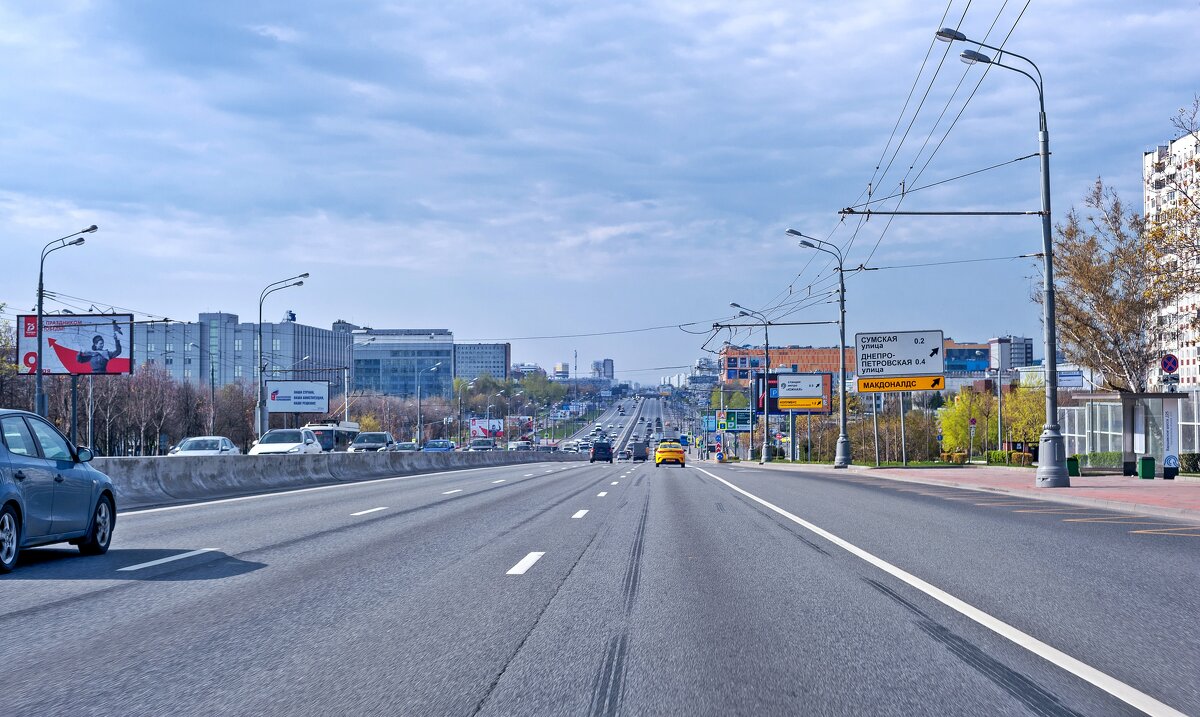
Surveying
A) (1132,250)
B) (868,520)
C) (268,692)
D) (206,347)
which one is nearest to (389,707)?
(268,692)

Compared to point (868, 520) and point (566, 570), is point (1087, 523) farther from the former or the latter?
point (566, 570)

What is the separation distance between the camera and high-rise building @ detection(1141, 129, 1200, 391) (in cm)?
2977

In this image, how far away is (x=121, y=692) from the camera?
5820mm

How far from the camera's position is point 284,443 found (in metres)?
44.2

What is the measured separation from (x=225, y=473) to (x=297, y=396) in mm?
54282

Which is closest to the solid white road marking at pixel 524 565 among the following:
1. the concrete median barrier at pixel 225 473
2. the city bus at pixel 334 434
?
the concrete median barrier at pixel 225 473

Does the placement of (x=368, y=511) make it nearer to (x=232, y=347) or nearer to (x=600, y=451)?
(x=600, y=451)

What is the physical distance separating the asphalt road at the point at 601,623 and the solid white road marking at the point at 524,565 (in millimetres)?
79

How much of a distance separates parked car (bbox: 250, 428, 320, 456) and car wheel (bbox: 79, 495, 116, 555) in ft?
100

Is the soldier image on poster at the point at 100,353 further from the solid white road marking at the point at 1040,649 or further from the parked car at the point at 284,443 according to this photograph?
the solid white road marking at the point at 1040,649

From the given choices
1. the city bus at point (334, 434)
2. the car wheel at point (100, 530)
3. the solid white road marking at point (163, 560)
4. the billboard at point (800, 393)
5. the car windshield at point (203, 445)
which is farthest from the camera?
the billboard at point (800, 393)

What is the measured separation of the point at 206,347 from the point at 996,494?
12920 cm

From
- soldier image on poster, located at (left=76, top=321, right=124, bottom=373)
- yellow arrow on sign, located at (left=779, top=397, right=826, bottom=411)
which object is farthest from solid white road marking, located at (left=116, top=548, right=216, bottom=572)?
yellow arrow on sign, located at (left=779, top=397, right=826, bottom=411)

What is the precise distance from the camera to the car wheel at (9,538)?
10562 mm
